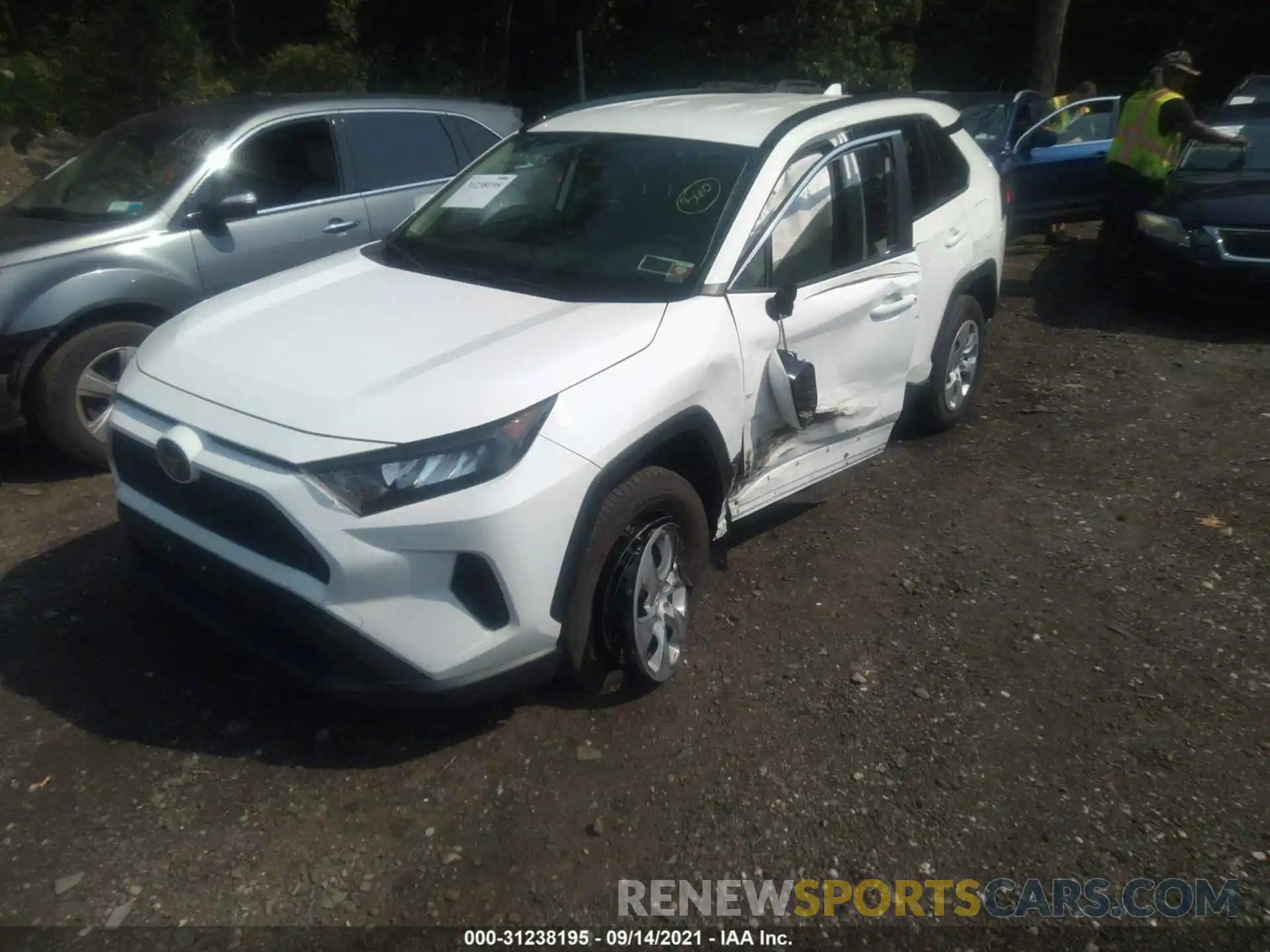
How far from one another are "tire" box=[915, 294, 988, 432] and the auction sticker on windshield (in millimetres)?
2418

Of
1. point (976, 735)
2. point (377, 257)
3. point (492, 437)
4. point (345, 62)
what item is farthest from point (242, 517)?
point (345, 62)

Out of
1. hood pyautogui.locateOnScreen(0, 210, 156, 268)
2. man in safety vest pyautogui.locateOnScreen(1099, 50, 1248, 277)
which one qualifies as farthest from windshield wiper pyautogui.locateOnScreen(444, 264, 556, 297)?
man in safety vest pyautogui.locateOnScreen(1099, 50, 1248, 277)

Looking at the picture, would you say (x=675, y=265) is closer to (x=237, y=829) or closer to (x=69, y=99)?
(x=237, y=829)

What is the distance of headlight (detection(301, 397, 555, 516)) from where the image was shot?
3.03m

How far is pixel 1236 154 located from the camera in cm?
859

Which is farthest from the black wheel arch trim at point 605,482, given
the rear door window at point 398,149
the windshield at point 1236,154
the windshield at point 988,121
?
the windshield at point 988,121

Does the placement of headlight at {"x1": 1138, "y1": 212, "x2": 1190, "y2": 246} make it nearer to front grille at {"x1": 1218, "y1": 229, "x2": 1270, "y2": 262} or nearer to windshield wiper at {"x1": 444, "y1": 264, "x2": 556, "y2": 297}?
front grille at {"x1": 1218, "y1": 229, "x2": 1270, "y2": 262}

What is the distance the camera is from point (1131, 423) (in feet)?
20.9

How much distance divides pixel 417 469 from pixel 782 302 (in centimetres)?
158

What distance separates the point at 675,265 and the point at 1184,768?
2.37 meters

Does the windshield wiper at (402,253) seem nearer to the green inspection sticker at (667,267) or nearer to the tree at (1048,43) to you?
the green inspection sticker at (667,267)

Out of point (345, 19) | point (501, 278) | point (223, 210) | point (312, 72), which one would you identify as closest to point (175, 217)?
point (223, 210)

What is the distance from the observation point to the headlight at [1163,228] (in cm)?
793

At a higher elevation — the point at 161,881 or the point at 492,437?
the point at 492,437
